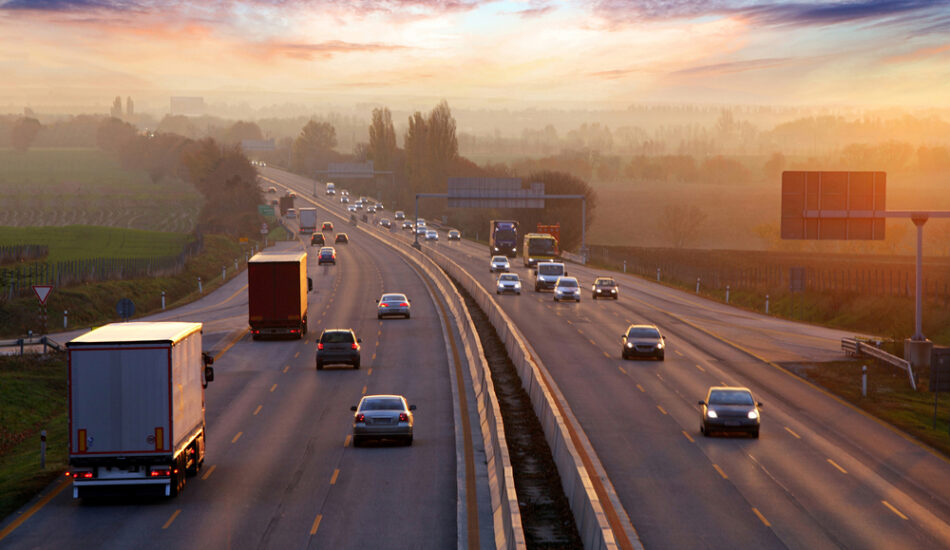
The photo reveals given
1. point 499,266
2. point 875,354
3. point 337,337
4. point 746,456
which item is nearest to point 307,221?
point 499,266

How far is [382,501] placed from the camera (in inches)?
796

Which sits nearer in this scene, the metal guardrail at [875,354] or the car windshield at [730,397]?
the car windshield at [730,397]

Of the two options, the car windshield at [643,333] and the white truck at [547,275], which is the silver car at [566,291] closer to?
the white truck at [547,275]

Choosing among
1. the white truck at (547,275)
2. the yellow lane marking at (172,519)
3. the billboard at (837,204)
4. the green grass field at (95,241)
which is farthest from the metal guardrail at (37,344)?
the green grass field at (95,241)

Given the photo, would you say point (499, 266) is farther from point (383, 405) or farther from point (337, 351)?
point (383, 405)

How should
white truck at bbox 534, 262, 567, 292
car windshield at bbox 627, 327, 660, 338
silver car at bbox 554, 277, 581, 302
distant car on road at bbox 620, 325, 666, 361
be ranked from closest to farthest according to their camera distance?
distant car on road at bbox 620, 325, 666, 361 < car windshield at bbox 627, 327, 660, 338 < silver car at bbox 554, 277, 581, 302 < white truck at bbox 534, 262, 567, 292

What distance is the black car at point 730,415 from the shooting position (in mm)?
27344

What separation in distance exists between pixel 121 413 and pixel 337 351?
1970 centimetres

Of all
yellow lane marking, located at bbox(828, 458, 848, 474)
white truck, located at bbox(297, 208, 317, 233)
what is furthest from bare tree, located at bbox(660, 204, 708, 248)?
yellow lane marking, located at bbox(828, 458, 848, 474)

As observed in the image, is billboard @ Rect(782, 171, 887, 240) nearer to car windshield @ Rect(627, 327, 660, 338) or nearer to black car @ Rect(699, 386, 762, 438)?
car windshield @ Rect(627, 327, 660, 338)

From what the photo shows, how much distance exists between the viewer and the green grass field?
320 ft

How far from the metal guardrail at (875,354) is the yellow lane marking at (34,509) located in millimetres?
30101

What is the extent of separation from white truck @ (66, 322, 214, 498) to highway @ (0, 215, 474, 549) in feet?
2.39

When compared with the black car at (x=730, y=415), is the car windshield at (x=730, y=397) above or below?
above
